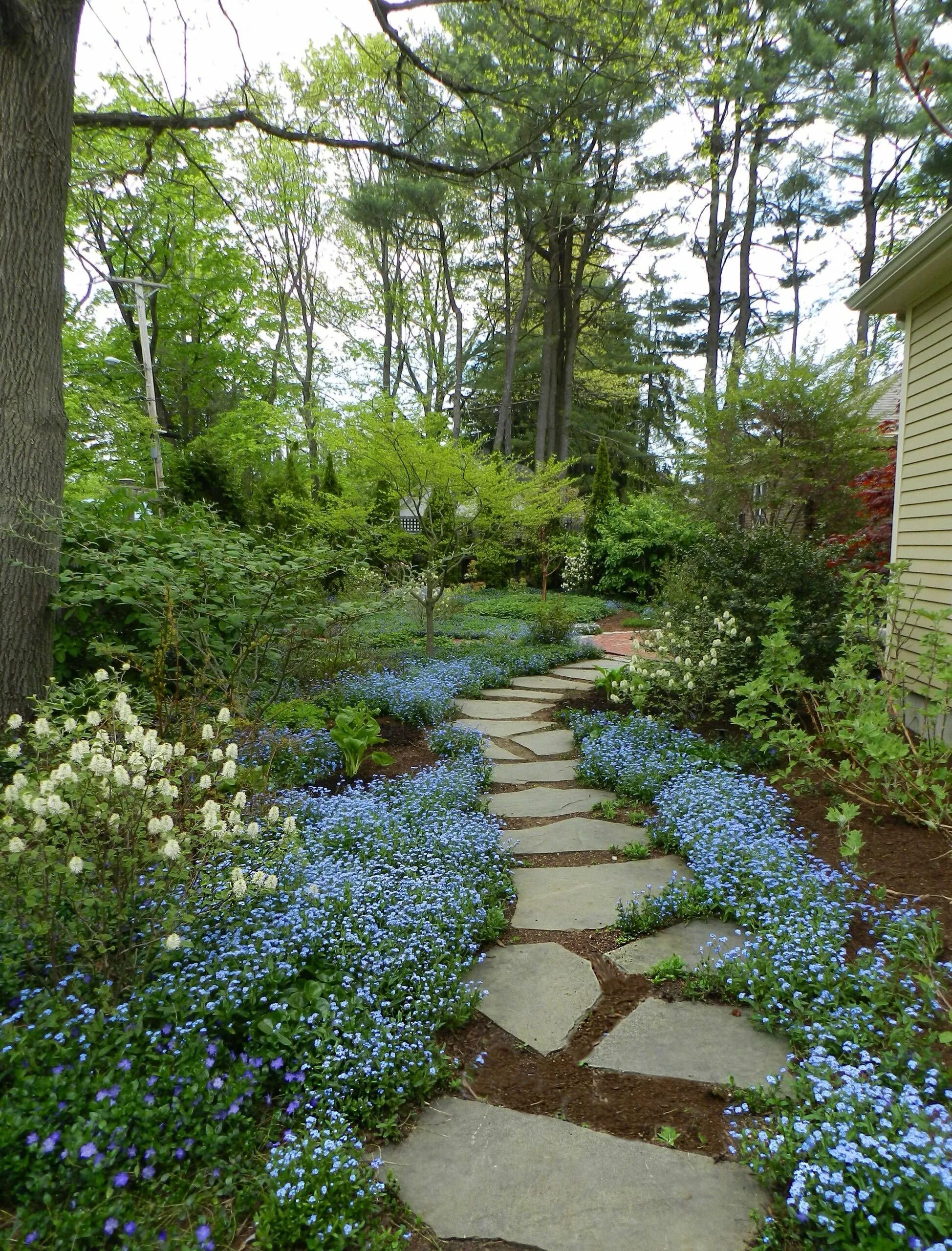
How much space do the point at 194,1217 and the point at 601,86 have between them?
1101 cm

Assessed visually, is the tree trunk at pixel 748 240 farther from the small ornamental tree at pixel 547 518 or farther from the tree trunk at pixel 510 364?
the small ornamental tree at pixel 547 518

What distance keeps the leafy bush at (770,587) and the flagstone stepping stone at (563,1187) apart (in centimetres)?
341

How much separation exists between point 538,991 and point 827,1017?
86 centimetres

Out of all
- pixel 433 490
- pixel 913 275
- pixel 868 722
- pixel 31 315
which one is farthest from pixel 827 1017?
pixel 433 490

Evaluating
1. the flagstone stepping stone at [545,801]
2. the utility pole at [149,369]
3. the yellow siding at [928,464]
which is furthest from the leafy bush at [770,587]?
the utility pole at [149,369]

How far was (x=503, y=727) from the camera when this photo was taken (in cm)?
545

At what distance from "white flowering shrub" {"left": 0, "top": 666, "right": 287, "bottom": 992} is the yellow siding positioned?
425 cm

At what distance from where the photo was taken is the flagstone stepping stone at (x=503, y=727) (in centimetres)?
525

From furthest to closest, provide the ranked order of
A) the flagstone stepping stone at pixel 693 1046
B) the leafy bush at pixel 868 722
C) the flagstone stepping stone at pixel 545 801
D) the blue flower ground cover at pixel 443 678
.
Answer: the blue flower ground cover at pixel 443 678
the flagstone stepping stone at pixel 545 801
the leafy bush at pixel 868 722
the flagstone stepping stone at pixel 693 1046

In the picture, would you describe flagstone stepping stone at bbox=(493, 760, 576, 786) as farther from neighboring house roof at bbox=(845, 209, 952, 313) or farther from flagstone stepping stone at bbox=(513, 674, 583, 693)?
neighboring house roof at bbox=(845, 209, 952, 313)

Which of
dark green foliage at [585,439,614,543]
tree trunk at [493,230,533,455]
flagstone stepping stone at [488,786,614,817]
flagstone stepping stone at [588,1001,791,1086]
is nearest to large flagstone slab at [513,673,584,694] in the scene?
flagstone stepping stone at [488,786,614,817]

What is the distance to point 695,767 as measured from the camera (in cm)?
403

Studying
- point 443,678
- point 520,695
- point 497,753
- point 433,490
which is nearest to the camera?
point 497,753

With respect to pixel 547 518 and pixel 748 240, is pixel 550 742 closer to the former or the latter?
pixel 547 518
